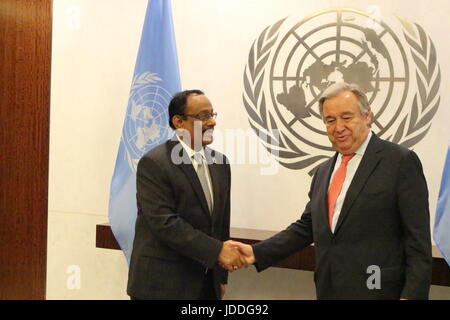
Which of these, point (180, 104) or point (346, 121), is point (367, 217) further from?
point (180, 104)

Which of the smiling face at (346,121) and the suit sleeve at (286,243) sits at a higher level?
the smiling face at (346,121)

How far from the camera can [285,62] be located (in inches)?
130

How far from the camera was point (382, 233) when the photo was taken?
190 cm

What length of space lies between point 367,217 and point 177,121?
995 mm

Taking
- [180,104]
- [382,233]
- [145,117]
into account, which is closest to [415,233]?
[382,233]

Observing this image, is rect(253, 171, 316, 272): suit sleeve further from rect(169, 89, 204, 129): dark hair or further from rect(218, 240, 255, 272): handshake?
rect(169, 89, 204, 129): dark hair

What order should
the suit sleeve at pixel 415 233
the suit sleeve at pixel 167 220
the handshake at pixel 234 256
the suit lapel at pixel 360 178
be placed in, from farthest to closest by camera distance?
the handshake at pixel 234 256 → the suit sleeve at pixel 167 220 → the suit lapel at pixel 360 178 → the suit sleeve at pixel 415 233

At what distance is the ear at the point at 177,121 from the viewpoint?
2381mm

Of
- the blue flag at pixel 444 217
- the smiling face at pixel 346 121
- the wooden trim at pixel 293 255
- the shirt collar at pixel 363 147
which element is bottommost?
the wooden trim at pixel 293 255

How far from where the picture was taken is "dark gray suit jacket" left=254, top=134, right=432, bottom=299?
1.84 m

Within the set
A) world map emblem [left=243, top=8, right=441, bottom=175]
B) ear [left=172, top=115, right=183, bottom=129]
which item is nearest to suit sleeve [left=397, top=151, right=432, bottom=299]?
ear [left=172, top=115, right=183, bottom=129]

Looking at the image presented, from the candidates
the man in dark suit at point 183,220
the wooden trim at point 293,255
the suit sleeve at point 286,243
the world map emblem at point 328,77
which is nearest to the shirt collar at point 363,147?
the suit sleeve at point 286,243

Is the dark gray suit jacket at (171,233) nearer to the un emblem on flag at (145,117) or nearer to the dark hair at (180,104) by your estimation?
the dark hair at (180,104)

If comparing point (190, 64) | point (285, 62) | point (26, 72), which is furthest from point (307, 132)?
point (26, 72)
